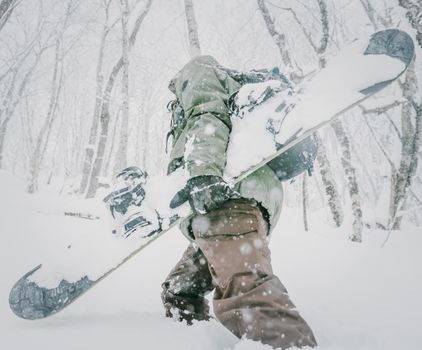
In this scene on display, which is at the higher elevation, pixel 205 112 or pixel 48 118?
pixel 48 118

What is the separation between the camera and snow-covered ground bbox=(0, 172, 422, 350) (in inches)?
52.5

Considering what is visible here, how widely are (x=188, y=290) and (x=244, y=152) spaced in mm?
913

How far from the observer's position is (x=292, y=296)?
2.10m

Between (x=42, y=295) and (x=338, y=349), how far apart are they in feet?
5.01

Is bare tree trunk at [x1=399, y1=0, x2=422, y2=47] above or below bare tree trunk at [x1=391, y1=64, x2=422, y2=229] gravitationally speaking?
above

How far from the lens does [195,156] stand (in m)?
1.35

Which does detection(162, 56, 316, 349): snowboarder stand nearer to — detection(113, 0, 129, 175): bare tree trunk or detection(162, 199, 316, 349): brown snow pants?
detection(162, 199, 316, 349): brown snow pants

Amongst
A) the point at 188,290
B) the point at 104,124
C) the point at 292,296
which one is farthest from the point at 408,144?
the point at 104,124

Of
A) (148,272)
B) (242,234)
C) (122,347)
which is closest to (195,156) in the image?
(242,234)

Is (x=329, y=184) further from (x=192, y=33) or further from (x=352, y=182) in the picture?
(x=192, y=33)

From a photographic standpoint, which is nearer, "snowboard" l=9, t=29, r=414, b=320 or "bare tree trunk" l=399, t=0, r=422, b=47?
"snowboard" l=9, t=29, r=414, b=320

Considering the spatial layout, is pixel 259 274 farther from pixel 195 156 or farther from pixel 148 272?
pixel 148 272

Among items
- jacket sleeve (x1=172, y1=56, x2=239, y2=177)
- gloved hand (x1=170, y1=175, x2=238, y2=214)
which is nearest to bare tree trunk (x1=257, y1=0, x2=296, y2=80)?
jacket sleeve (x1=172, y1=56, x2=239, y2=177)

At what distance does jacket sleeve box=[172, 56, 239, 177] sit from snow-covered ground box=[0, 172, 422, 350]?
733mm
